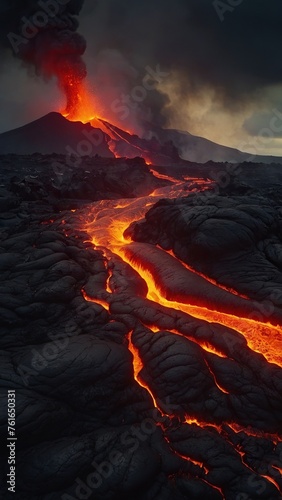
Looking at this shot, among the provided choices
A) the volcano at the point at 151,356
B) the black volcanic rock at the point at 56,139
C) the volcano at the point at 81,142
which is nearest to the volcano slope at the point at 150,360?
the volcano at the point at 151,356

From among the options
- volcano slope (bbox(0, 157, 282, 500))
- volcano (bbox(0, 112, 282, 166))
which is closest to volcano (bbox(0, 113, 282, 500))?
volcano slope (bbox(0, 157, 282, 500))

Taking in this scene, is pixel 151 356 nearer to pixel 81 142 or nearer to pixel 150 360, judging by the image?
pixel 150 360

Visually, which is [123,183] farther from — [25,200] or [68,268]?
[68,268]

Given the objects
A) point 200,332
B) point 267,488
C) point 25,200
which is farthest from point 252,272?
point 25,200

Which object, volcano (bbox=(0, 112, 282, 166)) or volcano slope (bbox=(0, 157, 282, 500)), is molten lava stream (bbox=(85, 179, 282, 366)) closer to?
volcano slope (bbox=(0, 157, 282, 500))

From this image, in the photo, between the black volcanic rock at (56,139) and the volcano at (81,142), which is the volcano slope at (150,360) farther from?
A: the black volcanic rock at (56,139)

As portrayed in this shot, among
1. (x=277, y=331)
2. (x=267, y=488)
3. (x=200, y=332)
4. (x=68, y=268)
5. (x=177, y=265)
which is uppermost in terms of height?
(x=68, y=268)
